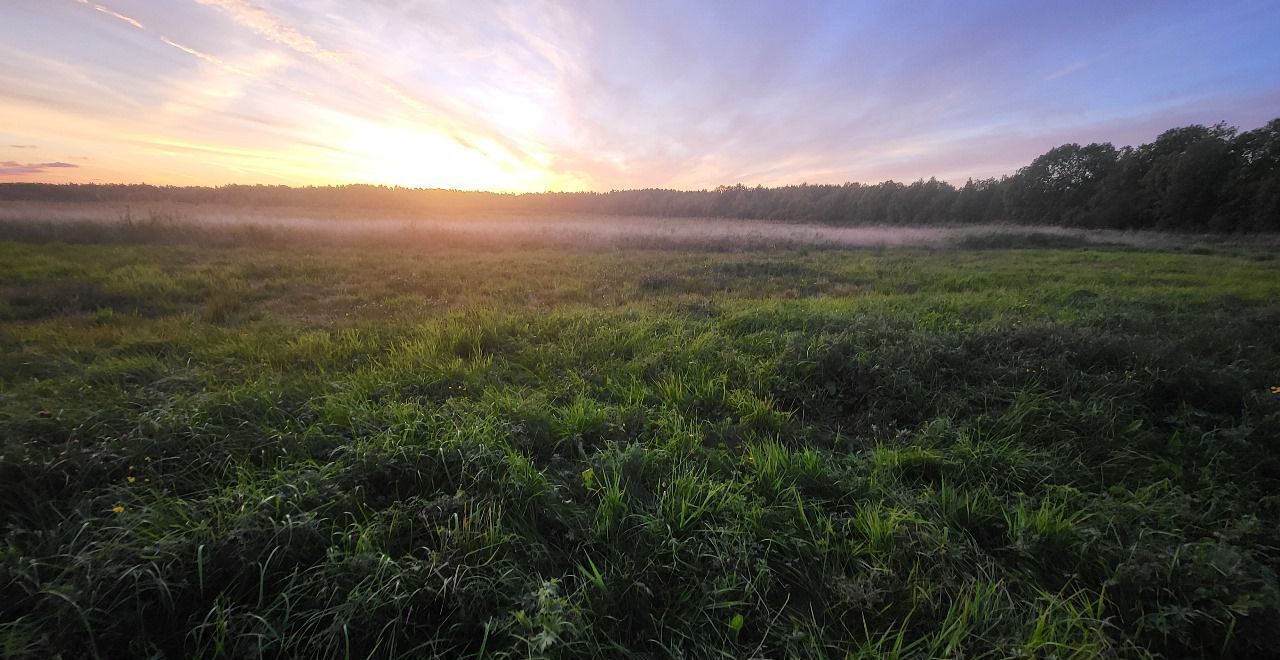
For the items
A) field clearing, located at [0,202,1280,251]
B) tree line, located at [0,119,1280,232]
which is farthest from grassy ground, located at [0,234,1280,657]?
tree line, located at [0,119,1280,232]

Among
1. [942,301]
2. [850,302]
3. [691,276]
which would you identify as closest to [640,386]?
[850,302]

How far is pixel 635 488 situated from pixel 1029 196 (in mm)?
51803

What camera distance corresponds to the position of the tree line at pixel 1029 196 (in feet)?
94.3

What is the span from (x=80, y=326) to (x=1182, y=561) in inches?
364

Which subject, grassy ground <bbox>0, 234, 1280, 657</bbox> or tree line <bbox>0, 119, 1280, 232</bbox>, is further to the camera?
tree line <bbox>0, 119, 1280, 232</bbox>

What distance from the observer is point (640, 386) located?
399cm

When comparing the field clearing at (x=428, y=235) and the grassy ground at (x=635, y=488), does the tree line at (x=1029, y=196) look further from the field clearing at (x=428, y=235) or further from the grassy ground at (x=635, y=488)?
the grassy ground at (x=635, y=488)

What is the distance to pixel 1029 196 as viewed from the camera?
39.9 metres

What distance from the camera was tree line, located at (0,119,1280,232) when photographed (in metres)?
28.7

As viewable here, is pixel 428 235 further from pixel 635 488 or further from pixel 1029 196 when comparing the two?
pixel 1029 196

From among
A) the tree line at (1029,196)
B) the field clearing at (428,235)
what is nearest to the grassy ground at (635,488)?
the field clearing at (428,235)

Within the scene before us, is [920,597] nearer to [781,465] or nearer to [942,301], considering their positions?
[781,465]

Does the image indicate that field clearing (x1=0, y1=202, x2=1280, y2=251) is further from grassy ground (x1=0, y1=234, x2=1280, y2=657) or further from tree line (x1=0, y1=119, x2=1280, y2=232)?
grassy ground (x1=0, y1=234, x2=1280, y2=657)

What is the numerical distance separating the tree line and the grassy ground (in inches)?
1321
